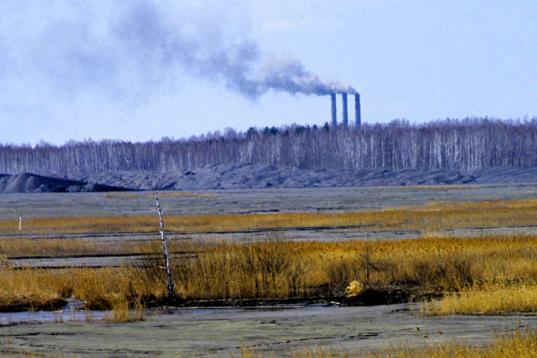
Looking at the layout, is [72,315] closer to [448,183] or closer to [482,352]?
[482,352]

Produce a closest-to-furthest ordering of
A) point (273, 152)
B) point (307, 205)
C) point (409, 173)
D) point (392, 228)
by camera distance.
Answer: point (392, 228)
point (307, 205)
point (409, 173)
point (273, 152)

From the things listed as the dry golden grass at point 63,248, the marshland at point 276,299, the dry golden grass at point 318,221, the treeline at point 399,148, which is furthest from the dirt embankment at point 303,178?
the marshland at point 276,299

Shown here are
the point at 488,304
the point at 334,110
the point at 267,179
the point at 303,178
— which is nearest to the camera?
the point at 488,304

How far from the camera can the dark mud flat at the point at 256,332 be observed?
714 inches

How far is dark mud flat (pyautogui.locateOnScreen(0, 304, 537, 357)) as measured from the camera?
59.5ft

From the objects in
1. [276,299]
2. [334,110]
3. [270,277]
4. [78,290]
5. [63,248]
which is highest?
[334,110]

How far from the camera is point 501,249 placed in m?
32.0

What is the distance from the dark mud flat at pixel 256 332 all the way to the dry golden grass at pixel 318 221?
2541cm

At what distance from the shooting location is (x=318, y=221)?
56.5m

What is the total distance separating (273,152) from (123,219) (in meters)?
122

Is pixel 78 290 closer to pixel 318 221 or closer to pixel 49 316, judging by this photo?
pixel 49 316

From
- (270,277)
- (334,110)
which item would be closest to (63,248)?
(270,277)

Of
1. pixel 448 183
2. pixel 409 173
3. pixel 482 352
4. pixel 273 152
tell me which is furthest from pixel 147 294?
pixel 273 152

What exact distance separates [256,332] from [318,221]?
36.3 metres
